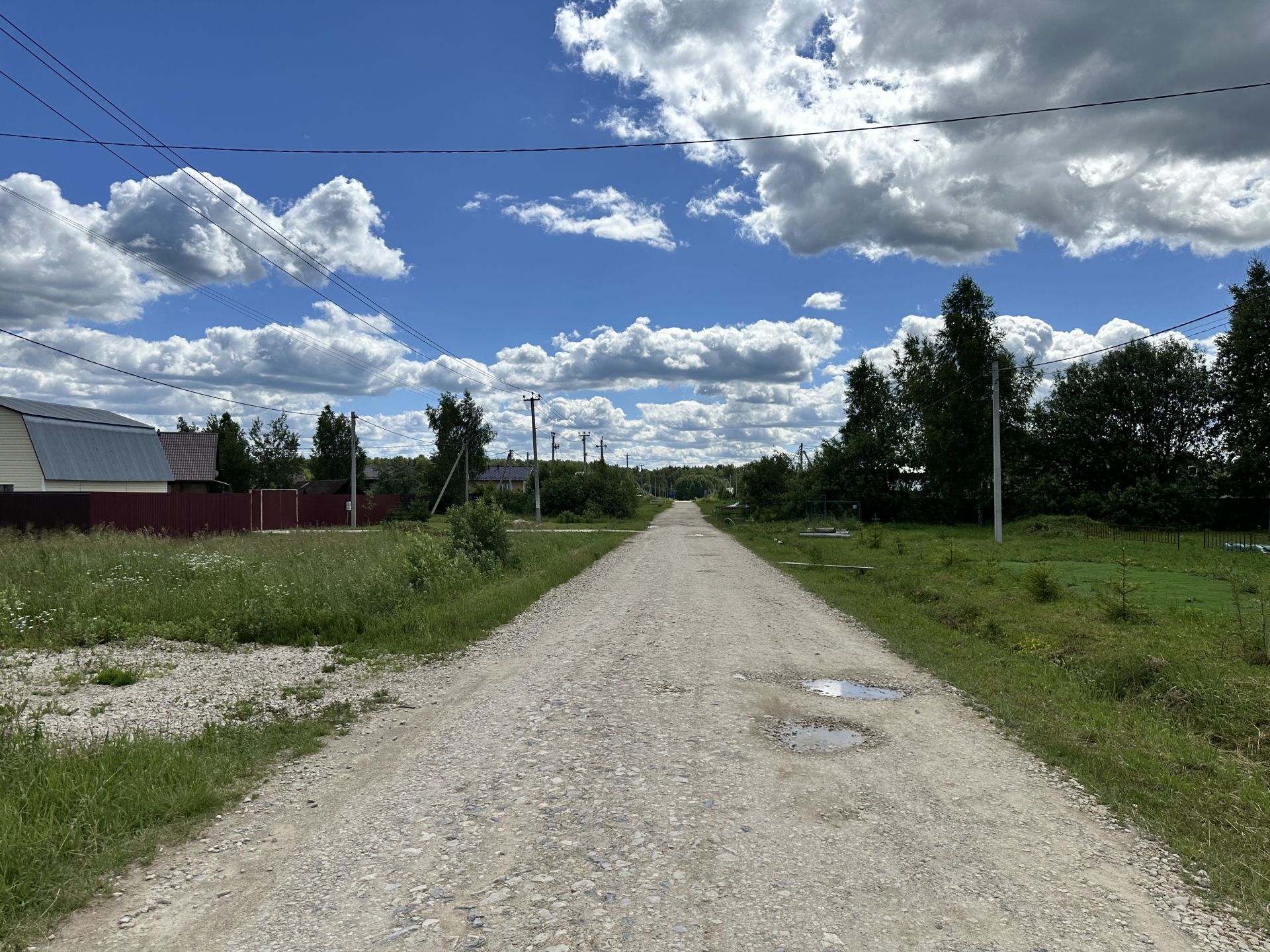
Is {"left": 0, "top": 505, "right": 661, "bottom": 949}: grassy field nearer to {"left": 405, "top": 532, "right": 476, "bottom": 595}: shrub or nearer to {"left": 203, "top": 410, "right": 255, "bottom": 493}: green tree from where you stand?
{"left": 405, "top": 532, "right": 476, "bottom": 595}: shrub

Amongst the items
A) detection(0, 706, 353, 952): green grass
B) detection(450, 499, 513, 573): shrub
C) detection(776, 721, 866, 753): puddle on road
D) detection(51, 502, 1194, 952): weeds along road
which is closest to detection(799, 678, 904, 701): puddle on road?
detection(51, 502, 1194, 952): weeds along road

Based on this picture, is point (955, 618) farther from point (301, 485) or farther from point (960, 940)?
point (301, 485)

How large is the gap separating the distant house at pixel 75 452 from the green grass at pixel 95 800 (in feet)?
90.5

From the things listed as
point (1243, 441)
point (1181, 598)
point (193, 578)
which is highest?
point (1243, 441)

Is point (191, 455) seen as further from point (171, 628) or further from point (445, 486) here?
point (171, 628)

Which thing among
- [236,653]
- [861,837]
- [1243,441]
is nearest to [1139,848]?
[861,837]

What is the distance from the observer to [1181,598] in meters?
14.4

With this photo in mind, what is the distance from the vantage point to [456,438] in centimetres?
6425

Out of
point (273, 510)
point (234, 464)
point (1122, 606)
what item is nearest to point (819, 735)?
point (1122, 606)

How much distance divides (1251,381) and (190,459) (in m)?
61.8

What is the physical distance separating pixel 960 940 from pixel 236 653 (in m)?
8.80

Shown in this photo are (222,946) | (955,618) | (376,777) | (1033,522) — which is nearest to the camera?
(222,946)

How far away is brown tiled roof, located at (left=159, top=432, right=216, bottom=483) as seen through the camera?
1781 inches

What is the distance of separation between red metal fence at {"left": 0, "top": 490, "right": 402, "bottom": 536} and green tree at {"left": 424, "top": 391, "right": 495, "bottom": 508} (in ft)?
84.4
